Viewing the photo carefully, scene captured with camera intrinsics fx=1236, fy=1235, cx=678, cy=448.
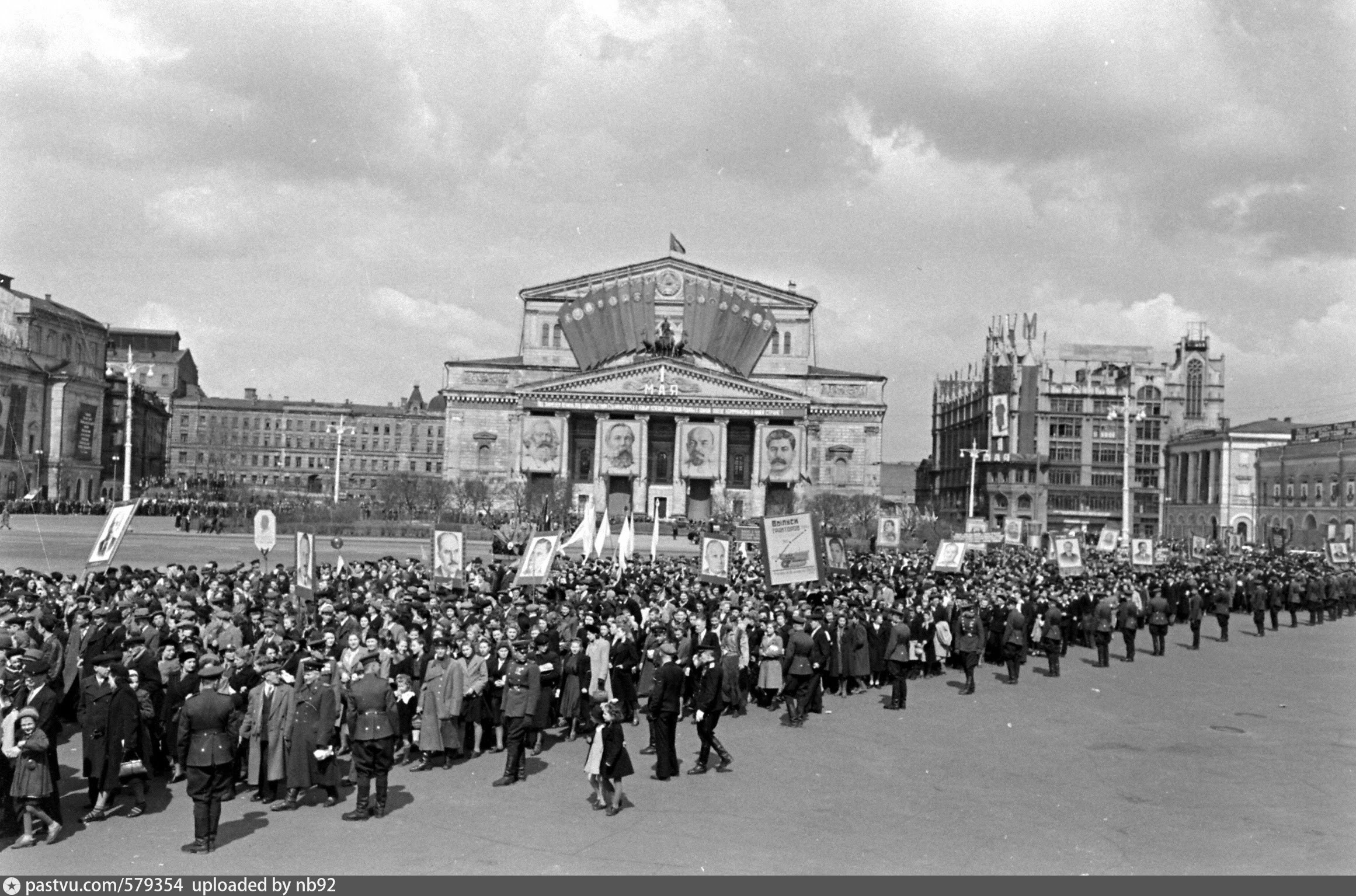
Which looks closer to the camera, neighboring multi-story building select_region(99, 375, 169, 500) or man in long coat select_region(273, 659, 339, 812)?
man in long coat select_region(273, 659, 339, 812)

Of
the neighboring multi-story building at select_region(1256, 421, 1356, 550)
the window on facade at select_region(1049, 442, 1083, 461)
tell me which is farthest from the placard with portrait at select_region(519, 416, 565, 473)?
the neighboring multi-story building at select_region(1256, 421, 1356, 550)

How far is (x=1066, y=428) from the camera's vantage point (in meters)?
110

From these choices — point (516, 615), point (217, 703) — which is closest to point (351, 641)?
point (217, 703)

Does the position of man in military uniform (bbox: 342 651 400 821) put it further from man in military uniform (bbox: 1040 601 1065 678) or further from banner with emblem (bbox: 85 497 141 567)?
man in military uniform (bbox: 1040 601 1065 678)

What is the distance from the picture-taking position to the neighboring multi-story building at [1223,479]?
92625 mm

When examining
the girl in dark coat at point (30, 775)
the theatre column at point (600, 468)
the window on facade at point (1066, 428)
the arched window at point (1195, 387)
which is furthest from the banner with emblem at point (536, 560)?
the arched window at point (1195, 387)

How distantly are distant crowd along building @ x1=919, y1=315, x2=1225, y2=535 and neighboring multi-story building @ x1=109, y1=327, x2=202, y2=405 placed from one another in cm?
9176

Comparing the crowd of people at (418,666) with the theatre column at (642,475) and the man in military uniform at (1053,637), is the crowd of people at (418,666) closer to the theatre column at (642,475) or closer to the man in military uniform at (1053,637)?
the man in military uniform at (1053,637)

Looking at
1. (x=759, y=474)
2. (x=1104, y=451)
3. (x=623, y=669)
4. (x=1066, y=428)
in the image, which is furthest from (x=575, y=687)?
(x=1104, y=451)

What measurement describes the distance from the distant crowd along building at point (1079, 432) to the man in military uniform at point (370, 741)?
98.0 metres

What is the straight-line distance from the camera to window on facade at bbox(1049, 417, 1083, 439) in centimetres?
11012

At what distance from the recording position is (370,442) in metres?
147

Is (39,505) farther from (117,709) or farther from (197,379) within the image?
(197,379)

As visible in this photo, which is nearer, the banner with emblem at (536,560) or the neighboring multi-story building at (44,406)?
the banner with emblem at (536,560)
